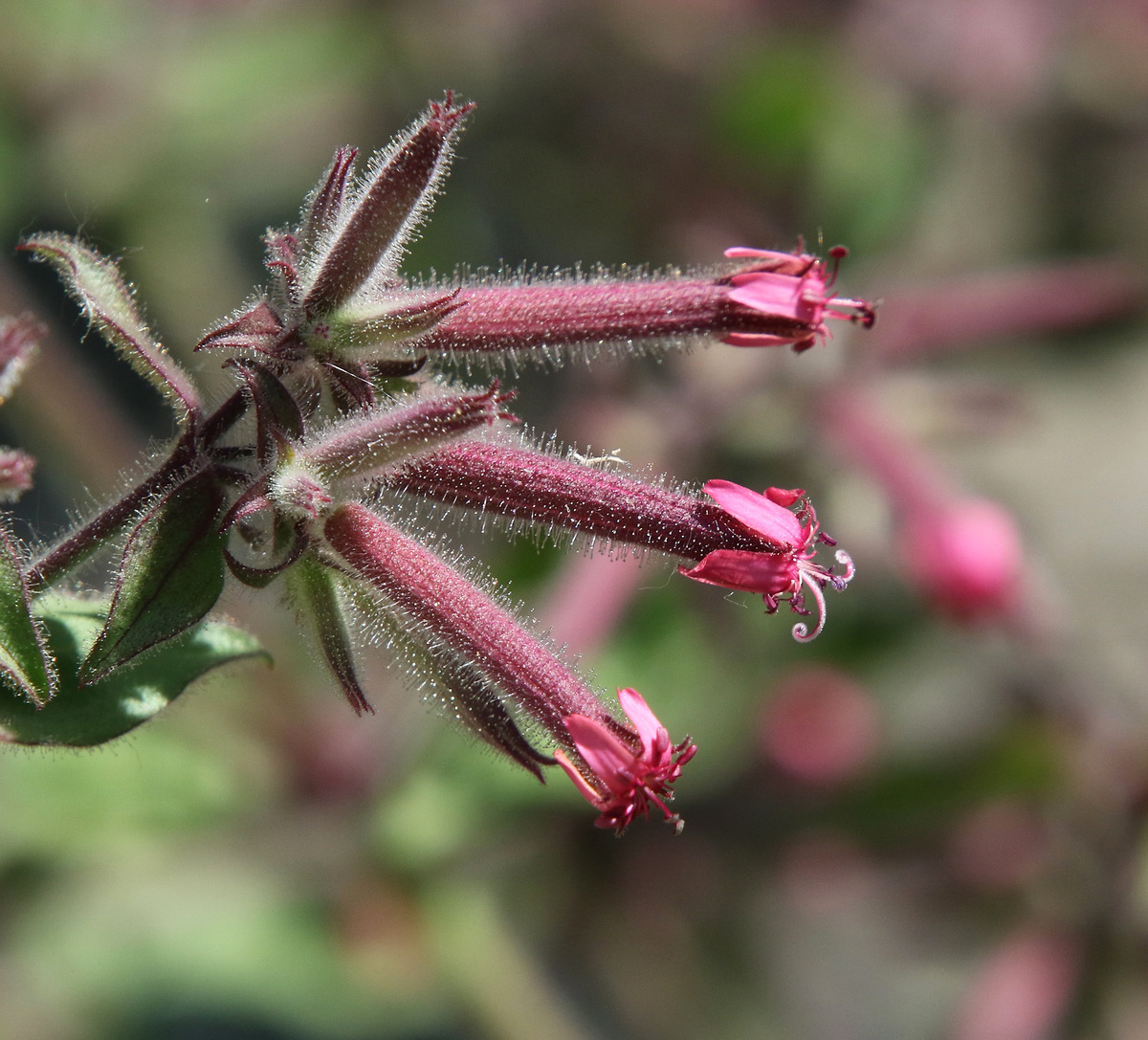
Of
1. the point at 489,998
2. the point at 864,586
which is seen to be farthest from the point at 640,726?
the point at 864,586

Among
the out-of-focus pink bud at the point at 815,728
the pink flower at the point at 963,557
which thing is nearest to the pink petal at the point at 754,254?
the pink flower at the point at 963,557

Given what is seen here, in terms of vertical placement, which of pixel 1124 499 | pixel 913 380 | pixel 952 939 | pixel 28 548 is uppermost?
pixel 28 548

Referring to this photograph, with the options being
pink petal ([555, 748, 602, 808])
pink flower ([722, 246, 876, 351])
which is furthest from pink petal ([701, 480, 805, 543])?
pink petal ([555, 748, 602, 808])

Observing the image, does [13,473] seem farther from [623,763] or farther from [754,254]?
[754,254]

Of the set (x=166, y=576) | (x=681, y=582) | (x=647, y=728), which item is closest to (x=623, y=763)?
(x=647, y=728)

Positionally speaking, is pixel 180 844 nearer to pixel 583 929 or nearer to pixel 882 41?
pixel 583 929

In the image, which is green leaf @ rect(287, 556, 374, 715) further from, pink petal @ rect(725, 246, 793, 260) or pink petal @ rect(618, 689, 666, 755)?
pink petal @ rect(725, 246, 793, 260)
